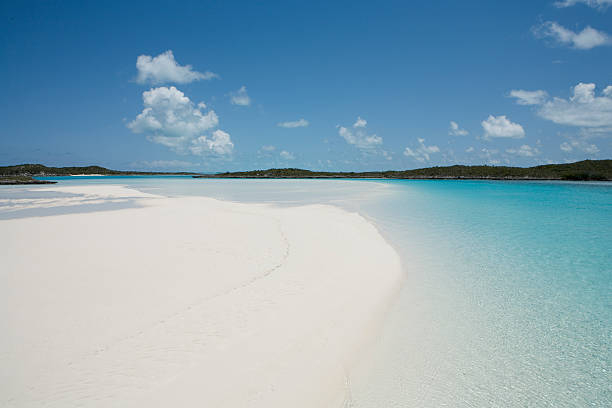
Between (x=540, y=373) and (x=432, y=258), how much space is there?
487cm

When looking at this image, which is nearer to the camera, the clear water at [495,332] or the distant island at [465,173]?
the clear water at [495,332]

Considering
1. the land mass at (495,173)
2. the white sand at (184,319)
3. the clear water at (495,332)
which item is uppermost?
the land mass at (495,173)

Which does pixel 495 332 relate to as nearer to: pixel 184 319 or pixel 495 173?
pixel 184 319

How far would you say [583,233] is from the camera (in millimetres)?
12148

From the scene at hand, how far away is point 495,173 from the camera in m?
100

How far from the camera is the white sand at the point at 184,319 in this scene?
3.15m

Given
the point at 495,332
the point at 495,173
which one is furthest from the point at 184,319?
the point at 495,173

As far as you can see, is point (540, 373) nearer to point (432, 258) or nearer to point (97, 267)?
point (432, 258)

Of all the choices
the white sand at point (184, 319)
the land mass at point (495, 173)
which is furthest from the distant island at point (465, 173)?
the white sand at point (184, 319)

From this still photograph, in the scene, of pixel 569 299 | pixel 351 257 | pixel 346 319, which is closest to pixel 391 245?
pixel 351 257

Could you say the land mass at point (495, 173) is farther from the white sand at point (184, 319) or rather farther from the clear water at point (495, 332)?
the white sand at point (184, 319)

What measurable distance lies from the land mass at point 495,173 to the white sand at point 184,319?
96096 millimetres

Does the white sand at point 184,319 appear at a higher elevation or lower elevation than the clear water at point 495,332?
higher

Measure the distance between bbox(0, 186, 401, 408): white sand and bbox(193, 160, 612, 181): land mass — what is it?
9610 cm
